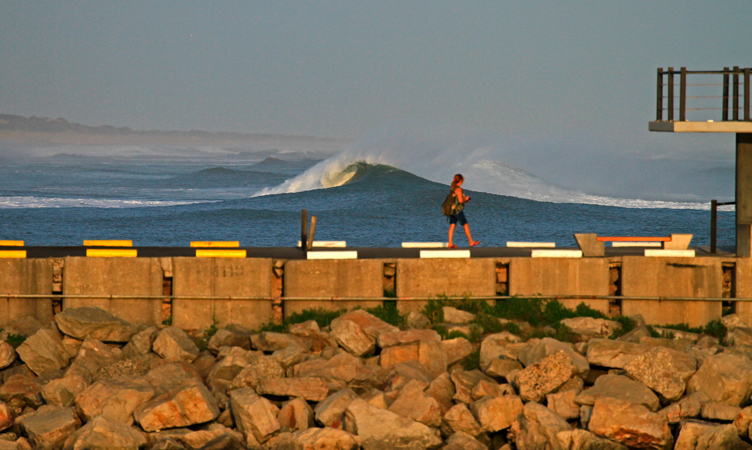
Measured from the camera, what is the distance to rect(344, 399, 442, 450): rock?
8.75m

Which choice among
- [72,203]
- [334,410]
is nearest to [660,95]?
[334,410]

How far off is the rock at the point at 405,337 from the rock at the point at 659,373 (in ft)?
8.92

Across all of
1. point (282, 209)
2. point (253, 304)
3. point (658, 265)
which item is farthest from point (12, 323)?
point (282, 209)

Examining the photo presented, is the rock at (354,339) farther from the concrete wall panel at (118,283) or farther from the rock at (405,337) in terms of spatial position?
the concrete wall panel at (118,283)

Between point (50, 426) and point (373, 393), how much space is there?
3625mm

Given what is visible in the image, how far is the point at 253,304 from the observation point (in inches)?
477

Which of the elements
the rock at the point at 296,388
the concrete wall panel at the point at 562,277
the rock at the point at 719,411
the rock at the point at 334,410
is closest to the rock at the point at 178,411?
the rock at the point at 296,388

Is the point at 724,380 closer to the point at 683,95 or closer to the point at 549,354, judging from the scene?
the point at 549,354

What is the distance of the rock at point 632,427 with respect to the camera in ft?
28.1

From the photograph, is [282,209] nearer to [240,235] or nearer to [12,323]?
[240,235]

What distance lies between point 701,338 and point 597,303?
1.54 metres

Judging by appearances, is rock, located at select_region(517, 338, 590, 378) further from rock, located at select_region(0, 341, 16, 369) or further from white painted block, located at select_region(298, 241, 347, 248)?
rock, located at select_region(0, 341, 16, 369)

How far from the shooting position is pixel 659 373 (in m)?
9.27

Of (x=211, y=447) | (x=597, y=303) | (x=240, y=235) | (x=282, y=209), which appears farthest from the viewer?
(x=282, y=209)
